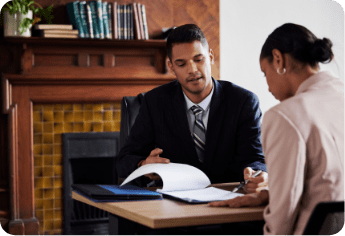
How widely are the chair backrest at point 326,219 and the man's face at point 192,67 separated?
1045mm

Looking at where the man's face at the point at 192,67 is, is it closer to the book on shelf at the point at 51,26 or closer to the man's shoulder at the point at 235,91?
the man's shoulder at the point at 235,91

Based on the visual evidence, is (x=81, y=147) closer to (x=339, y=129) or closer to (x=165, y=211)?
(x=165, y=211)

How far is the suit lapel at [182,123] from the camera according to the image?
1.95 meters

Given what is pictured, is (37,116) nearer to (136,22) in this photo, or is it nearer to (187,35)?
(136,22)

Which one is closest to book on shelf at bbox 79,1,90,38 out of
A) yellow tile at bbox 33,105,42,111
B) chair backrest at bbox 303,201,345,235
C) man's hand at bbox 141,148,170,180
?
yellow tile at bbox 33,105,42,111

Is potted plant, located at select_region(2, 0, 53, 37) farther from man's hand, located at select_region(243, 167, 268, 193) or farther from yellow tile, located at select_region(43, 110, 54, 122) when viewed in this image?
man's hand, located at select_region(243, 167, 268, 193)

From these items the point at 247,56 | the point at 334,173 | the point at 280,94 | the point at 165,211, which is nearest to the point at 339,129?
the point at 334,173

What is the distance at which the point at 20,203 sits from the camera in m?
3.54

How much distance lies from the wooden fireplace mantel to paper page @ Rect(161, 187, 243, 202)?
2330mm

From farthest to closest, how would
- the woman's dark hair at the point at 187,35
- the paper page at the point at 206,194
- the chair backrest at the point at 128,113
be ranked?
1. the chair backrest at the point at 128,113
2. the woman's dark hair at the point at 187,35
3. the paper page at the point at 206,194

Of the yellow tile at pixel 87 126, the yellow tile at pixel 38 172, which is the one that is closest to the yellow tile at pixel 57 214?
the yellow tile at pixel 38 172

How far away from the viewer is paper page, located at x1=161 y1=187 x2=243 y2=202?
1.39m

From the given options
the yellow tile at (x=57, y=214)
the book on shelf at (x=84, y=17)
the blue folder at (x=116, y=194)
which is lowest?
the yellow tile at (x=57, y=214)

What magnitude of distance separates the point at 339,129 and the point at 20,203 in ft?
9.71
